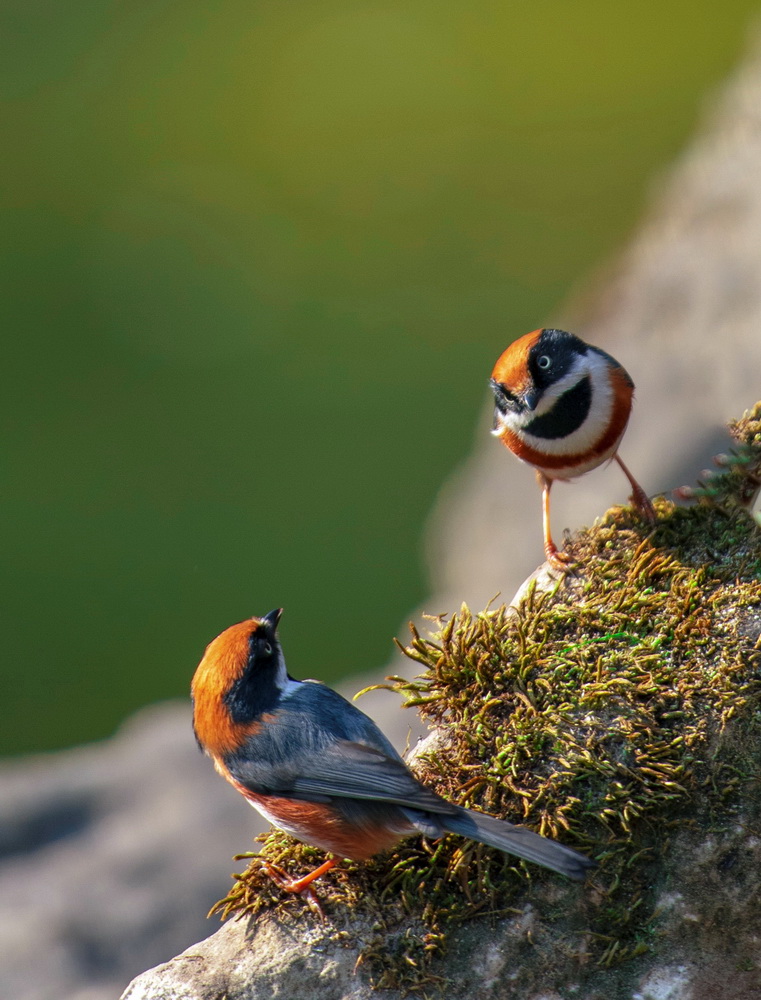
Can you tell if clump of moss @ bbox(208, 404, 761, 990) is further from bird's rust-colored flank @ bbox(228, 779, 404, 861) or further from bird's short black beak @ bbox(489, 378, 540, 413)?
bird's short black beak @ bbox(489, 378, 540, 413)

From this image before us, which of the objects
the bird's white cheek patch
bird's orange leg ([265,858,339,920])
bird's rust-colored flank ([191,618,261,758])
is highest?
the bird's white cheek patch

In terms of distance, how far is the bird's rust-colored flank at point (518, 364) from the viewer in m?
3.41

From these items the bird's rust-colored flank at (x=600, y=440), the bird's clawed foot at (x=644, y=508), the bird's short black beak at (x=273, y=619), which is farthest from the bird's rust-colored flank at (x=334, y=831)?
the bird's rust-colored flank at (x=600, y=440)

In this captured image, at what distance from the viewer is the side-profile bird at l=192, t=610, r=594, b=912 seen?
7.25ft

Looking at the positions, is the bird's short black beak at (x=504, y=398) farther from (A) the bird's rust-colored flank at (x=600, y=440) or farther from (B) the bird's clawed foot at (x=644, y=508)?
(B) the bird's clawed foot at (x=644, y=508)

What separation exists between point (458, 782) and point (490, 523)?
7.46 m

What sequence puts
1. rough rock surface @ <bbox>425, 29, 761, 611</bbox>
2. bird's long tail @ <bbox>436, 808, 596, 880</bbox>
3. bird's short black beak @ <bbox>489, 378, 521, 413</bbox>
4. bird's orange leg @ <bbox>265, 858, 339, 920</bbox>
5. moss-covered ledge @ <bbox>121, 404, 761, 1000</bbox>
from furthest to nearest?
1. rough rock surface @ <bbox>425, 29, 761, 611</bbox>
2. bird's short black beak @ <bbox>489, 378, 521, 413</bbox>
3. bird's orange leg @ <bbox>265, 858, 339, 920</bbox>
4. moss-covered ledge @ <bbox>121, 404, 761, 1000</bbox>
5. bird's long tail @ <bbox>436, 808, 596, 880</bbox>

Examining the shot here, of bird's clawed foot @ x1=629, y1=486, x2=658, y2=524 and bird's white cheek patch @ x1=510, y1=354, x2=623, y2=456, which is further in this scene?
bird's white cheek patch @ x1=510, y1=354, x2=623, y2=456

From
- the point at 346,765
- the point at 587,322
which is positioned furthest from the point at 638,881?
the point at 587,322

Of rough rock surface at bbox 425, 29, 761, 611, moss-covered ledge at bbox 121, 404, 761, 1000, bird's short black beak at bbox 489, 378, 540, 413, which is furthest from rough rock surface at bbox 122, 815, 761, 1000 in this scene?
rough rock surface at bbox 425, 29, 761, 611

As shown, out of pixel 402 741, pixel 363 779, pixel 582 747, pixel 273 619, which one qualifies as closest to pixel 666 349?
pixel 402 741

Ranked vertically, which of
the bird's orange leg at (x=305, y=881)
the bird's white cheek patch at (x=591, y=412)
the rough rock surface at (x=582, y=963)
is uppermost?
the bird's white cheek patch at (x=591, y=412)

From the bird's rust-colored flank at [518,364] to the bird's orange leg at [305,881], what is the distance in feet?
6.09

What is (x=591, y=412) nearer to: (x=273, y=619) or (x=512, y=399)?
(x=512, y=399)
